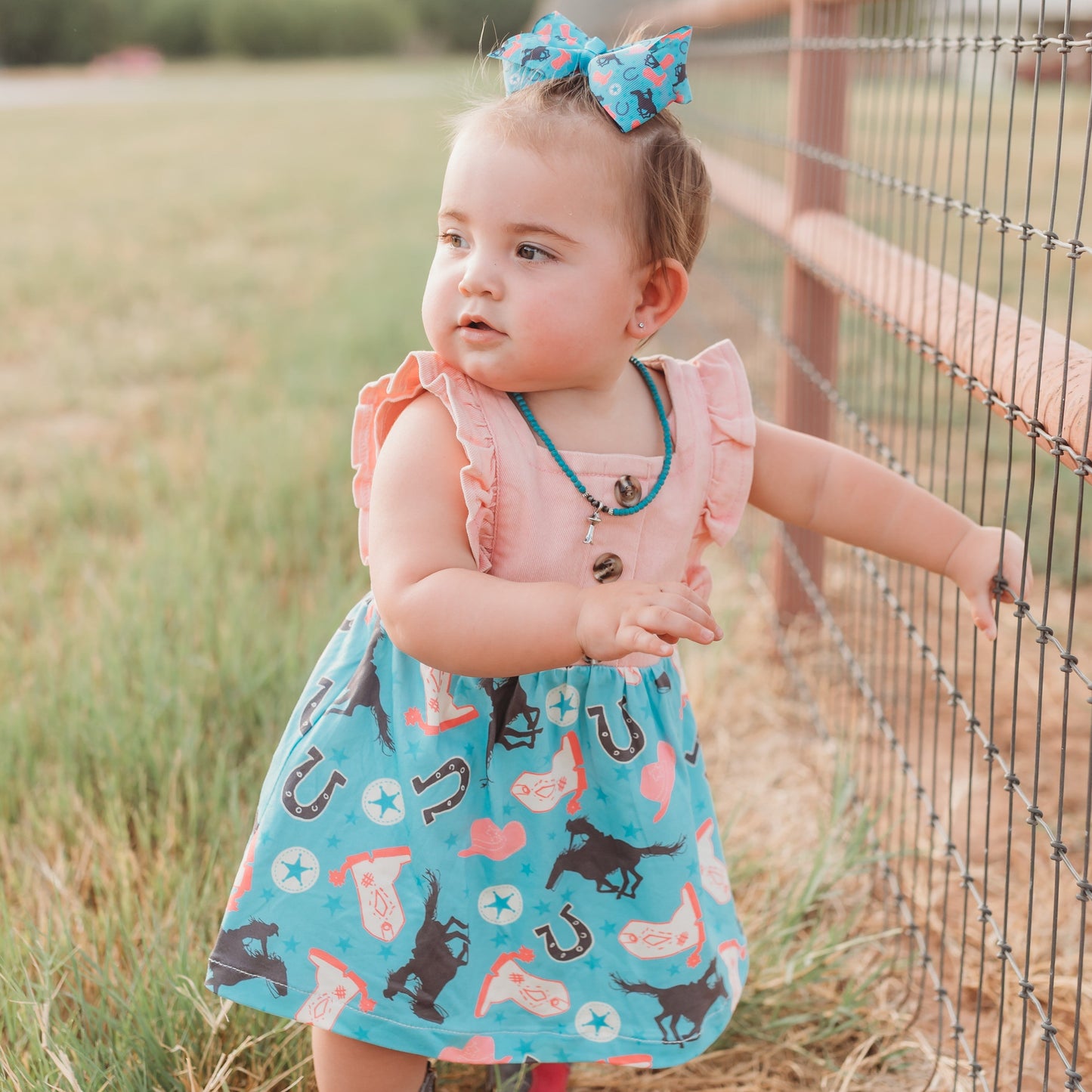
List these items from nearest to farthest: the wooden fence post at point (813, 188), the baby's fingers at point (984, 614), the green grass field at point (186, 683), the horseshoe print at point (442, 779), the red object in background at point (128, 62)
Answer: the horseshoe print at point (442, 779) < the baby's fingers at point (984, 614) < the green grass field at point (186, 683) < the wooden fence post at point (813, 188) < the red object in background at point (128, 62)

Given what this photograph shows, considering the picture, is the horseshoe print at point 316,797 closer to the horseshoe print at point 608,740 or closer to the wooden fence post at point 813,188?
the horseshoe print at point 608,740

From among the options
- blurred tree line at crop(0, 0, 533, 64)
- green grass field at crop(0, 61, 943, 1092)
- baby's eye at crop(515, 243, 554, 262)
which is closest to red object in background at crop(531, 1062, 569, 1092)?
green grass field at crop(0, 61, 943, 1092)

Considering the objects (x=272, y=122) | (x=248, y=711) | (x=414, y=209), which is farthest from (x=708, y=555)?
(x=272, y=122)

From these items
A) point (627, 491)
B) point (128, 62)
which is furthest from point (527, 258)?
point (128, 62)

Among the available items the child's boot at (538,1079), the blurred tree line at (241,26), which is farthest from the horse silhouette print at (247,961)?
the blurred tree line at (241,26)

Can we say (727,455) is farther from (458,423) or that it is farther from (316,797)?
(316,797)

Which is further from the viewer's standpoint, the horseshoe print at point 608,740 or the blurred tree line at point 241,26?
the blurred tree line at point 241,26

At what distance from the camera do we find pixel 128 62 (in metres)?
33.0

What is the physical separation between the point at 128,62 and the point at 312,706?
3530 centimetres

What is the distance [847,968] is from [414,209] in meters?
7.72

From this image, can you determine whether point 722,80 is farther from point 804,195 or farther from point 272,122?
point 272,122

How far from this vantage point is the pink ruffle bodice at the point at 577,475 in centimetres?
139

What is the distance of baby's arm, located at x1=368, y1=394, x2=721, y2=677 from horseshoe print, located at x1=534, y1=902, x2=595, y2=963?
40 centimetres

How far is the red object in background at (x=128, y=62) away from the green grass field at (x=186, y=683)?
27.0 metres
